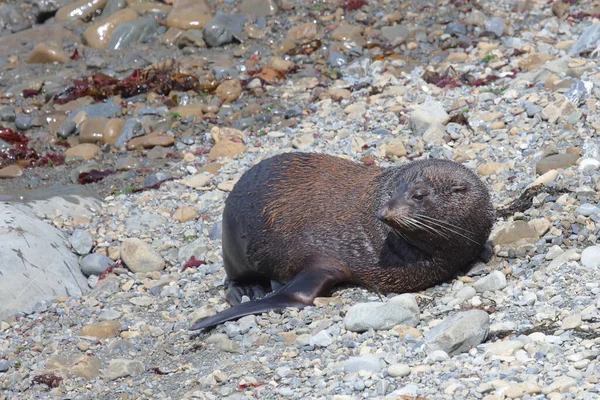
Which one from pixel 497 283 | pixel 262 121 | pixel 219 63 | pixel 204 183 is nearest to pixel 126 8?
pixel 219 63

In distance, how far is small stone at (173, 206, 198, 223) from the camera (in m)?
9.62

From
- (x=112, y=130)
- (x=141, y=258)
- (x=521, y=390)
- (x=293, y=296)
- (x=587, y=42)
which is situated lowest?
(x=112, y=130)

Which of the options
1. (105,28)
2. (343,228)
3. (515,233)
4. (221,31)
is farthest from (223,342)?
(105,28)

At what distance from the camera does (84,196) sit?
10438 mm

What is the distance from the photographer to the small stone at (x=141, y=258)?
28.6 feet

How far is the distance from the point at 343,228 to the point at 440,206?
87 centimetres

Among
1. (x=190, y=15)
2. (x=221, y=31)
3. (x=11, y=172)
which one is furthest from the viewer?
(x=190, y=15)

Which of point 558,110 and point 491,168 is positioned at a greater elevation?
point 558,110

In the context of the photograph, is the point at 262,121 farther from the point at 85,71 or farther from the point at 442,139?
the point at 85,71

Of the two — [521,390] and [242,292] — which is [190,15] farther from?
[521,390]

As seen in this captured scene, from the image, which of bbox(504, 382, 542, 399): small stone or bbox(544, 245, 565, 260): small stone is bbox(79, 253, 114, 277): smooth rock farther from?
bbox(504, 382, 542, 399): small stone

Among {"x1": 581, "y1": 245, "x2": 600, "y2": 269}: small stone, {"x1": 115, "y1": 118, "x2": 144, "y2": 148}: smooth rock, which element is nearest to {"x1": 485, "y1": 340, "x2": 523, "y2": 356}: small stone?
{"x1": 581, "y1": 245, "x2": 600, "y2": 269}: small stone

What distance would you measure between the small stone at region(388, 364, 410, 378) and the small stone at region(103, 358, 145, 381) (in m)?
2.10

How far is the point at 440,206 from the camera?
261 inches
